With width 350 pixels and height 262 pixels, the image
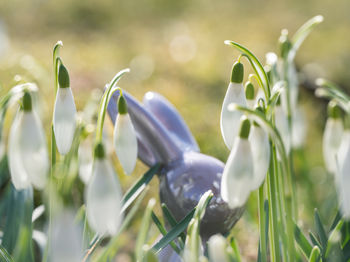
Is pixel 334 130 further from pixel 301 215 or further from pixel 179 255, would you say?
pixel 301 215

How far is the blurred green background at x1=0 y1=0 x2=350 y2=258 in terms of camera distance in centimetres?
236

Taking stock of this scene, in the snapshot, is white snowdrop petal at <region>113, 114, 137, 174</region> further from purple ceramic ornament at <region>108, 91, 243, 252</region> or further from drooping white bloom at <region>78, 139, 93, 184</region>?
drooping white bloom at <region>78, 139, 93, 184</region>

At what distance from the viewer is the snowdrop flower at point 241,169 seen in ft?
2.43

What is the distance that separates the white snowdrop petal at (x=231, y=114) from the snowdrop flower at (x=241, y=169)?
13 centimetres

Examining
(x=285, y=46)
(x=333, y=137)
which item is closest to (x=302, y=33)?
(x=285, y=46)

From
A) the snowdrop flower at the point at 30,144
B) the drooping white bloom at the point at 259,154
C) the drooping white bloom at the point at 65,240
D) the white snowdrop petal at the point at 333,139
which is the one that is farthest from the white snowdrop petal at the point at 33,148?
the white snowdrop petal at the point at 333,139

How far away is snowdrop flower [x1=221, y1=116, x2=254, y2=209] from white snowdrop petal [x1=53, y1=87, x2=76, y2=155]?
0.29m

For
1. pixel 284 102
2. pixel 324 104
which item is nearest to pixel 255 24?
pixel 324 104

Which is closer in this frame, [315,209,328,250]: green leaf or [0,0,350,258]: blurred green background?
[315,209,328,250]: green leaf

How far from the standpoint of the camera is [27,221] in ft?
3.47

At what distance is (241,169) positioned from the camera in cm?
74

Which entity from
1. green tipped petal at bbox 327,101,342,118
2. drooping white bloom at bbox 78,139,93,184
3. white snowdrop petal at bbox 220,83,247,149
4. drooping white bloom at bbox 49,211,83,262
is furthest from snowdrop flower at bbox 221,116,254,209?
drooping white bloom at bbox 78,139,93,184

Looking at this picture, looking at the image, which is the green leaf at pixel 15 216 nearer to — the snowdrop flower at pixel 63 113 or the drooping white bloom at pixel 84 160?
the drooping white bloom at pixel 84 160

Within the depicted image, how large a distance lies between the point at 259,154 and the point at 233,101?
135 millimetres
